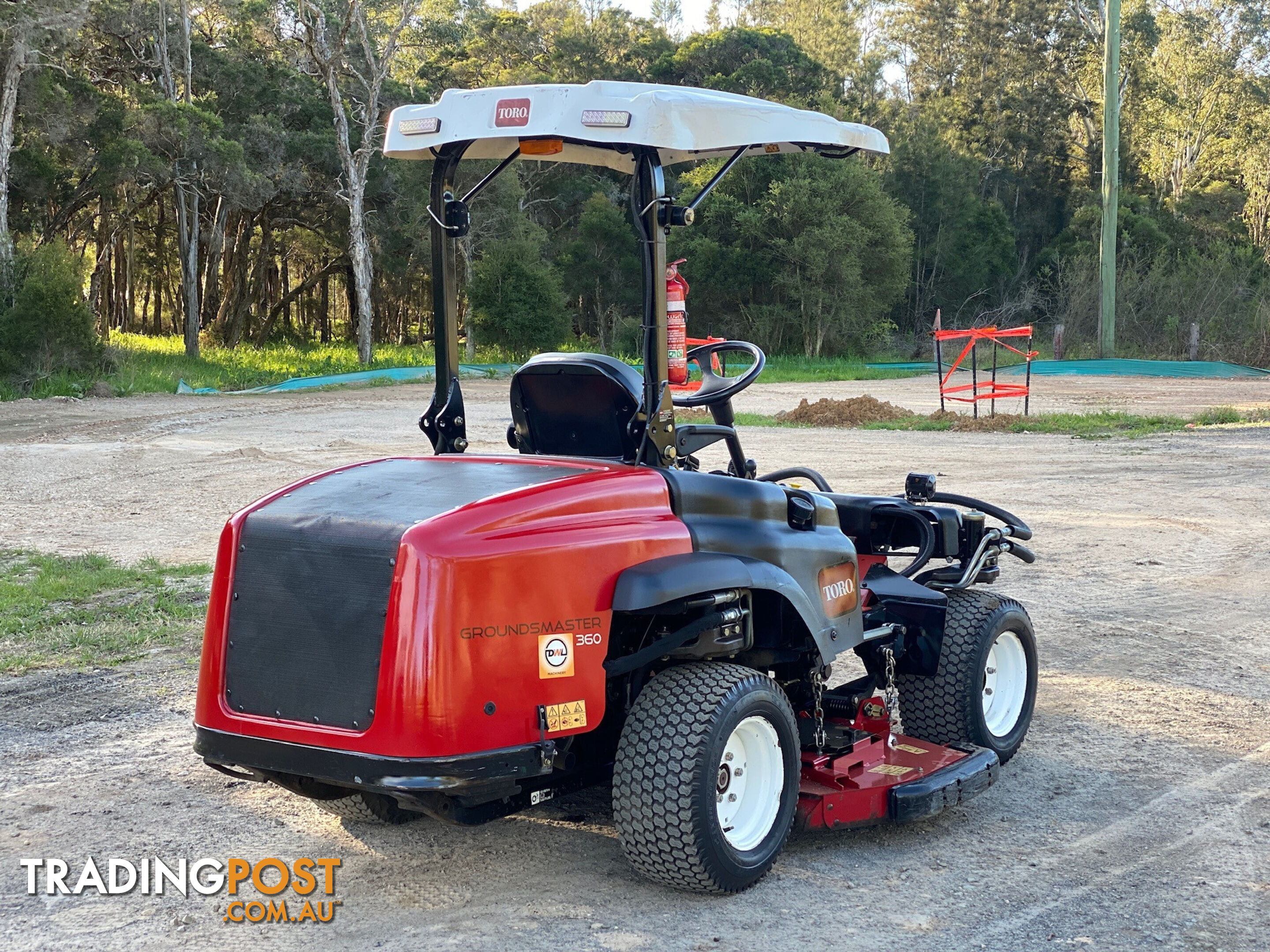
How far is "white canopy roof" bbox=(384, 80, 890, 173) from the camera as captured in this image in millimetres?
3812

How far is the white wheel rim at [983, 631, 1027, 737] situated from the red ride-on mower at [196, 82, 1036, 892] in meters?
0.40

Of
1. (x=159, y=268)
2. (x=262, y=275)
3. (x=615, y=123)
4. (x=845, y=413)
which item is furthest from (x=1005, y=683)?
(x=159, y=268)

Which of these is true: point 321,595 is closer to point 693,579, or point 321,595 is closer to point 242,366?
point 693,579

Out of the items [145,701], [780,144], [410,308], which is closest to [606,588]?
[780,144]

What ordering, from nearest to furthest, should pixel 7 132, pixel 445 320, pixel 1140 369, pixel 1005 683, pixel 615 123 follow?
pixel 615 123, pixel 445 320, pixel 1005 683, pixel 7 132, pixel 1140 369

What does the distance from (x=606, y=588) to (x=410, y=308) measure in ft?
178

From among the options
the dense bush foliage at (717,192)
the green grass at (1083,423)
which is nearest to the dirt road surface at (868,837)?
the green grass at (1083,423)

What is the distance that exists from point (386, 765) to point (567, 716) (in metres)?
0.51

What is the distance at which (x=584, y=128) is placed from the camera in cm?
379

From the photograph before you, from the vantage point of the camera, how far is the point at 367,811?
4375mm

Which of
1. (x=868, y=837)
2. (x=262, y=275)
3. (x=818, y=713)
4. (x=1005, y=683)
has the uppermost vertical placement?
(x=262, y=275)

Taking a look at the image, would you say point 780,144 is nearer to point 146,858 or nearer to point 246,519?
point 246,519

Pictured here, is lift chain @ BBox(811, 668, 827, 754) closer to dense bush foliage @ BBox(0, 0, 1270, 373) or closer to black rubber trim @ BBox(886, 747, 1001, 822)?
black rubber trim @ BBox(886, 747, 1001, 822)

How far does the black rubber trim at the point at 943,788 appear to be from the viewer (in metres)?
4.18
